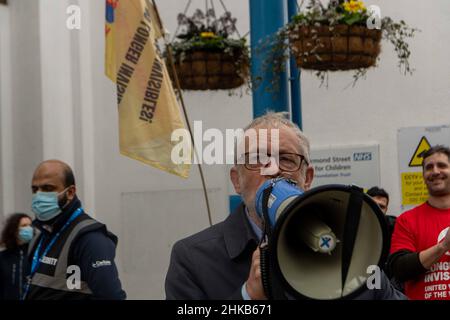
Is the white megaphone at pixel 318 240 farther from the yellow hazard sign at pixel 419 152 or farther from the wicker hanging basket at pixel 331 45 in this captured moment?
the yellow hazard sign at pixel 419 152

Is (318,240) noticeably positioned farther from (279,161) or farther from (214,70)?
(214,70)

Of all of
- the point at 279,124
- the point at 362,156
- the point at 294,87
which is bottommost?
the point at 362,156

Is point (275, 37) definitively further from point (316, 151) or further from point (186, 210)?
point (186, 210)

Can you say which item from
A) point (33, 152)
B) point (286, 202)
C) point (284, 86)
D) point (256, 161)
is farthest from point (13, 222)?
point (286, 202)

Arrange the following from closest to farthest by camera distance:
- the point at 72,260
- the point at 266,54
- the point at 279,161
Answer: the point at 279,161 < the point at 72,260 < the point at 266,54

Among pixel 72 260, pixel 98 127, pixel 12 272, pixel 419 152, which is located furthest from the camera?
pixel 98 127

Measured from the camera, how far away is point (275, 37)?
4871 mm

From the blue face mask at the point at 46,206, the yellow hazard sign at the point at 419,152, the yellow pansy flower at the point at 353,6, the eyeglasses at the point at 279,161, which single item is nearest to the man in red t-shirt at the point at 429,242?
the yellow pansy flower at the point at 353,6

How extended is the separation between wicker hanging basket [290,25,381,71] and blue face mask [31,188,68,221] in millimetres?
1569

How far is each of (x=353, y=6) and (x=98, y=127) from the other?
501cm

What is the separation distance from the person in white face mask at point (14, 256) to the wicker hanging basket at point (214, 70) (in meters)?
2.18

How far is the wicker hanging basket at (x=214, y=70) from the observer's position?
543 cm

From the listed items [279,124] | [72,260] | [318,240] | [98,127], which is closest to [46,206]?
[72,260]

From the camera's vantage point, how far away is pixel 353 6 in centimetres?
472
